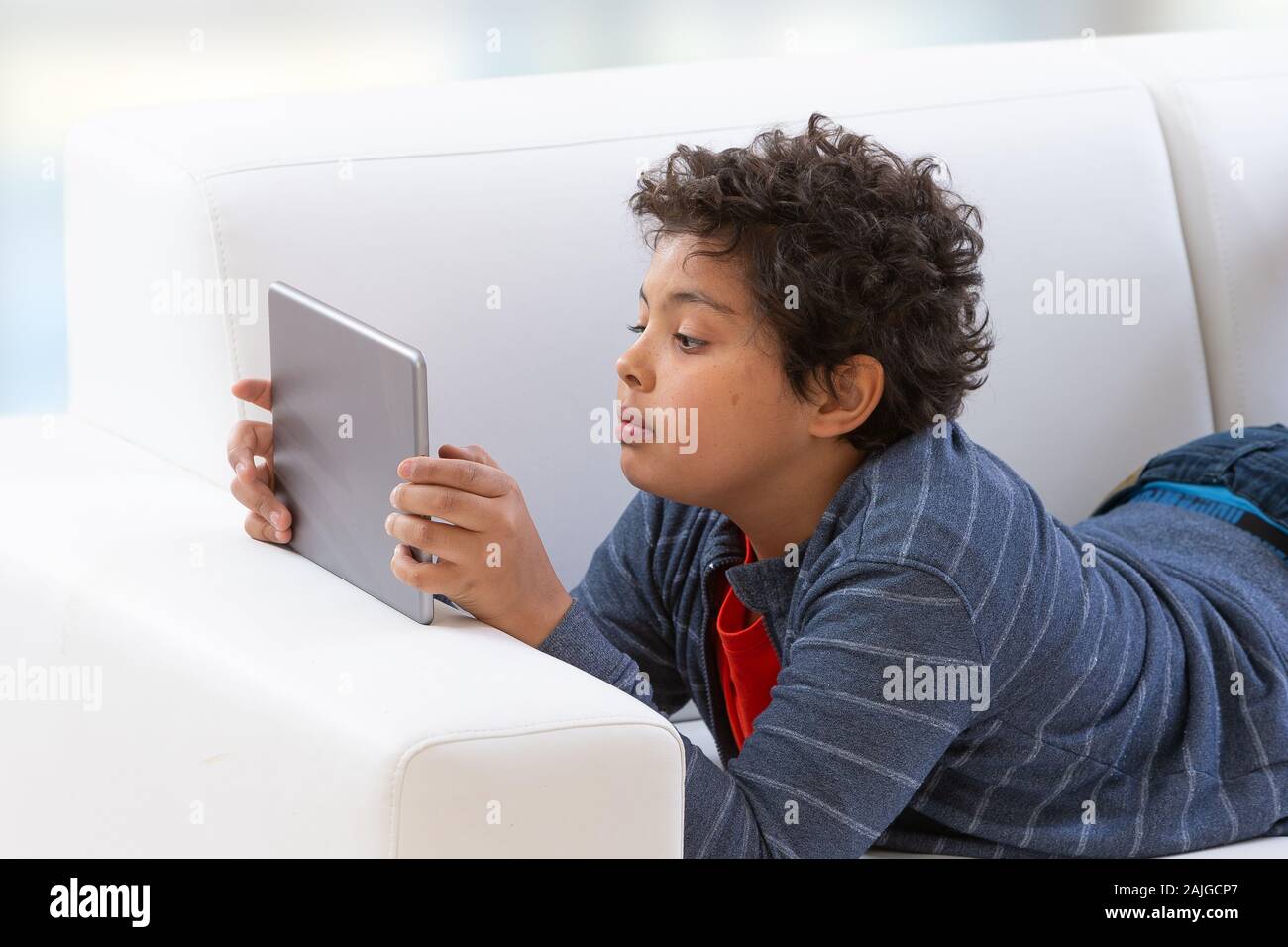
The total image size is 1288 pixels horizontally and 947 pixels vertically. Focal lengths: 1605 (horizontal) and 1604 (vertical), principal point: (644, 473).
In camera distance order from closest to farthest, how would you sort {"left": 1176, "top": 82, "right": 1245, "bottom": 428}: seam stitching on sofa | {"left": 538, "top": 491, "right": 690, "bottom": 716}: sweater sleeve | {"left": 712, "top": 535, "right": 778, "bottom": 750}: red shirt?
1. {"left": 712, "top": 535, "right": 778, "bottom": 750}: red shirt
2. {"left": 538, "top": 491, "right": 690, "bottom": 716}: sweater sleeve
3. {"left": 1176, "top": 82, "right": 1245, "bottom": 428}: seam stitching on sofa

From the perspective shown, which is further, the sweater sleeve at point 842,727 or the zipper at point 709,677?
the zipper at point 709,677

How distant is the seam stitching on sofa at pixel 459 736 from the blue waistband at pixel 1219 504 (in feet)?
2.49

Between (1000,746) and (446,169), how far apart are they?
615 millimetres

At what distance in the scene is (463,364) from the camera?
126 centimetres

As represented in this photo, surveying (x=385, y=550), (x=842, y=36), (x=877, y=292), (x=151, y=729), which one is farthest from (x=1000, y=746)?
(x=842, y=36)

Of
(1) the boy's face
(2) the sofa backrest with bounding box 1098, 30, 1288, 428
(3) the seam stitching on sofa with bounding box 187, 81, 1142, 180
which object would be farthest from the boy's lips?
(2) the sofa backrest with bounding box 1098, 30, 1288, 428

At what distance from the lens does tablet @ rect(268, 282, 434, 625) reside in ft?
2.97

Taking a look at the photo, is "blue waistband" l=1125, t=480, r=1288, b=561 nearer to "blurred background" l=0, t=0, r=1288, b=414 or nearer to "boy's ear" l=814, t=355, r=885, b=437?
"boy's ear" l=814, t=355, r=885, b=437

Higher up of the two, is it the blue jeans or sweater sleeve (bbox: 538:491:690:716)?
the blue jeans

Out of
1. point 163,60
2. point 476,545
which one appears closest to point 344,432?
point 476,545

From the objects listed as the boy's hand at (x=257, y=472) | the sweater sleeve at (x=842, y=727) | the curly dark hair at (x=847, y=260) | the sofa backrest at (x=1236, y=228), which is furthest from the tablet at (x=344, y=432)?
the sofa backrest at (x=1236, y=228)

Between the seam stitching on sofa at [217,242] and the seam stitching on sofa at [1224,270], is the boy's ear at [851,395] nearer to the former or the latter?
the seam stitching on sofa at [217,242]

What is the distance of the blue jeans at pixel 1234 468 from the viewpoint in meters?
1.36
